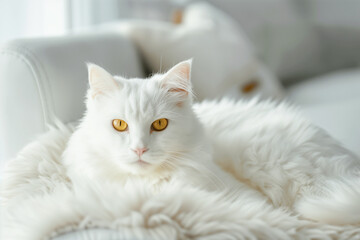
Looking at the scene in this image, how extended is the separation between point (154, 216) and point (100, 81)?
314 millimetres

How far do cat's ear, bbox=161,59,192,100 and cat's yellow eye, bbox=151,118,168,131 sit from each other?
0.08 metres

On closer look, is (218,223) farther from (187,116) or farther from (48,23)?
(48,23)

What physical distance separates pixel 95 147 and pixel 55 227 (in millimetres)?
208

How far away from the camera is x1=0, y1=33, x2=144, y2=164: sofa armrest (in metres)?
1.08

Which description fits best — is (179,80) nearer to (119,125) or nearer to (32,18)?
(119,125)

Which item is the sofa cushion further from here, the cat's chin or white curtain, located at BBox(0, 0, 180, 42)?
white curtain, located at BBox(0, 0, 180, 42)

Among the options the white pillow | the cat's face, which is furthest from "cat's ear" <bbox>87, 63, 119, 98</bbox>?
the white pillow

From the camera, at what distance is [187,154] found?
86cm

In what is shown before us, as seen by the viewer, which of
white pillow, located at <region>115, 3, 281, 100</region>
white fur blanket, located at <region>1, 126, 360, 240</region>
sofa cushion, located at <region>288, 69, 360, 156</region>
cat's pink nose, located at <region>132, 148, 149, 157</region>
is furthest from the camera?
white pillow, located at <region>115, 3, 281, 100</region>

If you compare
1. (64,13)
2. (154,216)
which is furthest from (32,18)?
(154,216)

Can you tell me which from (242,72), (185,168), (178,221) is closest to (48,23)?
(242,72)

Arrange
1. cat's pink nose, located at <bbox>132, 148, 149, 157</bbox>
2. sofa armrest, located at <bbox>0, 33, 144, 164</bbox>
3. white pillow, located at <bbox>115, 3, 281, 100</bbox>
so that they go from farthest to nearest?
white pillow, located at <bbox>115, 3, 281, 100</bbox>
sofa armrest, located at <bbox>0, 33, 144, 164</bbox>
cat's pink nose, located at <bbox>132, 148, 149, 157</bbox>

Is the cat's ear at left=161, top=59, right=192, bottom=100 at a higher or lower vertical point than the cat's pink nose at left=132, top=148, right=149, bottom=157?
higher

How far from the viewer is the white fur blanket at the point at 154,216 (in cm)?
68
